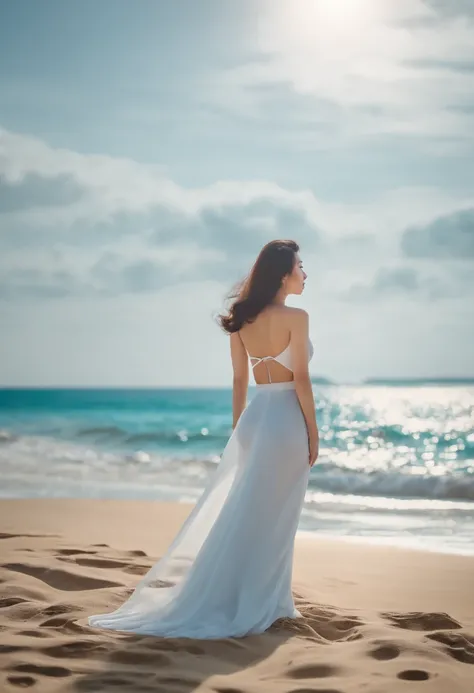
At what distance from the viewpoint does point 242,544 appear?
4781 mm

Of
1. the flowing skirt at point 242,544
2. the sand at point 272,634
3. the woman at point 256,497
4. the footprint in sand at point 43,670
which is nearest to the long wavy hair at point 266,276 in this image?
the woman at point 256,497

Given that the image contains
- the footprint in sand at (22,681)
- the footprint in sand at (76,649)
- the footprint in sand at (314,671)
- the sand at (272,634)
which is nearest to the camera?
the footprint in sand at (22,681)

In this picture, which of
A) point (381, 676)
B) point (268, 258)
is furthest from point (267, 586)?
point (268, 258)

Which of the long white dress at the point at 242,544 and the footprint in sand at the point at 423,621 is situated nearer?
the long white dress at the point at 242,544

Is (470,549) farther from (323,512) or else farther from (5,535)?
(5,535)

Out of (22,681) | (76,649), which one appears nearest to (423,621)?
(76,649)

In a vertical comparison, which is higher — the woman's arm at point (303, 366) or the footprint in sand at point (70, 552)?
the woman's arm at point (303, 366)

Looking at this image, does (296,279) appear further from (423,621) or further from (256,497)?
(423,621)

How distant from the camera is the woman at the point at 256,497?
4668mm

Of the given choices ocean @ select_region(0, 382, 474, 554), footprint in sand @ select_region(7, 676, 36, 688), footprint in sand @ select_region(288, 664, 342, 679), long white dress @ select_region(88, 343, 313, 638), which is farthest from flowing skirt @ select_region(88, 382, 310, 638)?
ocean @ select_region(0, 382, 474, 554)

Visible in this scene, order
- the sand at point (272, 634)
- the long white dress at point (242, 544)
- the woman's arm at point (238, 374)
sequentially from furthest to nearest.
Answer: the woman's arm at point (238, 374) < the long white dress at point (242, 544) < the sand at point (272, 634)

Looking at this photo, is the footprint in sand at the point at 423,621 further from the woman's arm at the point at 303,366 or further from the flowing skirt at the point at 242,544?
the woman's arm at the point at 303,366

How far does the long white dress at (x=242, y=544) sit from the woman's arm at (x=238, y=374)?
0.20m

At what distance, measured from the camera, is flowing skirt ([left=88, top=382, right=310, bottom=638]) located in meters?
4.60
